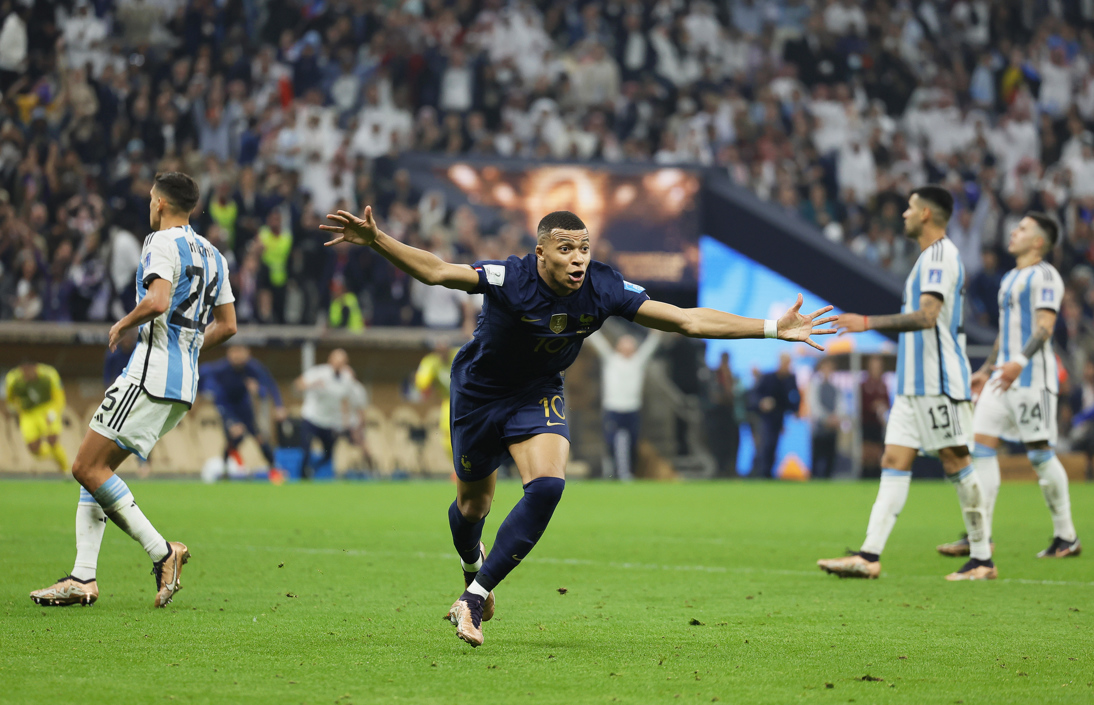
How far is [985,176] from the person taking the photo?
25266 millimetres

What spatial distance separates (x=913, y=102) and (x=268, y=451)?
16.1m

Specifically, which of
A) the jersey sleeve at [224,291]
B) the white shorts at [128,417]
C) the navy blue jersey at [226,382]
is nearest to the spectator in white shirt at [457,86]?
the navy blue jersey at [226,382]

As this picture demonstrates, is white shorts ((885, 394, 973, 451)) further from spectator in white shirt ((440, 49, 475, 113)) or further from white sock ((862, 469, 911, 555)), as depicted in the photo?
spectator in white shirt ((440, 49, 475, 113))

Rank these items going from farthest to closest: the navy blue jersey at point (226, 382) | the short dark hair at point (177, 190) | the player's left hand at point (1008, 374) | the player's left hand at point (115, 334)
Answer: the navy blue jersey at point (226, 382) < the player's left hand at point (1008, 374) < the short dark hair at point (177, 190) < the player's left hand at point (115, 334)

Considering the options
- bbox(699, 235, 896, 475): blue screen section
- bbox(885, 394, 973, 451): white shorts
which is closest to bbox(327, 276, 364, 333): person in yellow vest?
bbox(699, 235, 896, 475): blue screen section

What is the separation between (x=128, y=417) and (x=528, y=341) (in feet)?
7.43

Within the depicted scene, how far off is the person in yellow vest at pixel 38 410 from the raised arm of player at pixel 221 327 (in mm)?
12168

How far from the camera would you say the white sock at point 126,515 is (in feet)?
21.1

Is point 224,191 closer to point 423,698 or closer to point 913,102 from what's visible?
point 913,102

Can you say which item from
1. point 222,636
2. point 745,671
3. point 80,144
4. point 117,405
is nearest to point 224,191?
point 80,144

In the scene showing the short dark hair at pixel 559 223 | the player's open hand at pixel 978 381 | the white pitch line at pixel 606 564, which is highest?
the short dark hair at pixel 559 223

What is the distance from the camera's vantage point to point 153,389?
6.53 metres

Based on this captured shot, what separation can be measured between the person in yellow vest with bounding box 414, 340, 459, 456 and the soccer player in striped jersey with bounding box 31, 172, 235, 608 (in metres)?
12.9

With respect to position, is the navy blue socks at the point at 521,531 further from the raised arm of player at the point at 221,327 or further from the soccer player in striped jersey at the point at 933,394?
the soccer player in striped jersey at the point at 933,394
